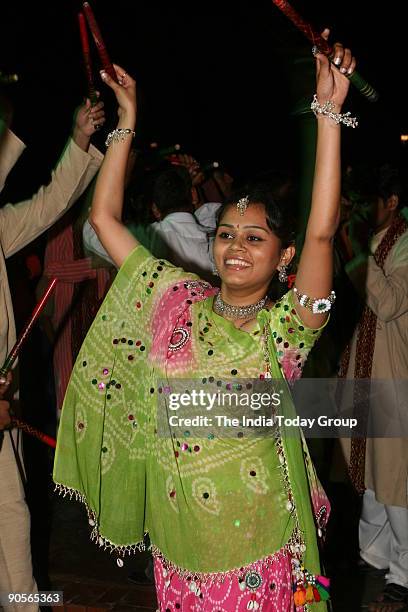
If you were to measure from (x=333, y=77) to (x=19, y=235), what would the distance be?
1721 millimetres

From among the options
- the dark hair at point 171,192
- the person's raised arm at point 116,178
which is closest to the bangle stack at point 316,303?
the person's raised arm at point 116,178

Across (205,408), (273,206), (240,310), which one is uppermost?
(273,206)

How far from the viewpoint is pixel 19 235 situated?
316cm

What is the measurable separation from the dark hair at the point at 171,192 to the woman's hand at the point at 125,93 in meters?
1.88

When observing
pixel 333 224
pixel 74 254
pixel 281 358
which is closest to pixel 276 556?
pixel 281 358

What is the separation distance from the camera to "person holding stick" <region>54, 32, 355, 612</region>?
2039 millimetres

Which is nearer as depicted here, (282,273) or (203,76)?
(282,273)

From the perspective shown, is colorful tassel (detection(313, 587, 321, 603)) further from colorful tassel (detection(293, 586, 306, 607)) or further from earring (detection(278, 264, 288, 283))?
earring (detection(278, 264, 288, 283))

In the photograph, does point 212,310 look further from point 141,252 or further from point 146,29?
point 146,29

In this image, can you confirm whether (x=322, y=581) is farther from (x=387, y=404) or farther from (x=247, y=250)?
(x=387, y=404)

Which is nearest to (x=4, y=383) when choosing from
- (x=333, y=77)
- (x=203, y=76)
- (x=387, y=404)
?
(x=333, y=77)

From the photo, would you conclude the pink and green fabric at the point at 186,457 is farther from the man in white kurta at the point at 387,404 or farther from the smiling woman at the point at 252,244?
the man in white kurta at the point at 387,404

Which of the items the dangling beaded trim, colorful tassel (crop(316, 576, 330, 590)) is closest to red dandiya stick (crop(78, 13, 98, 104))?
the dangling beaded trim

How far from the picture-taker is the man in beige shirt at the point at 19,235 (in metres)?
2.89
